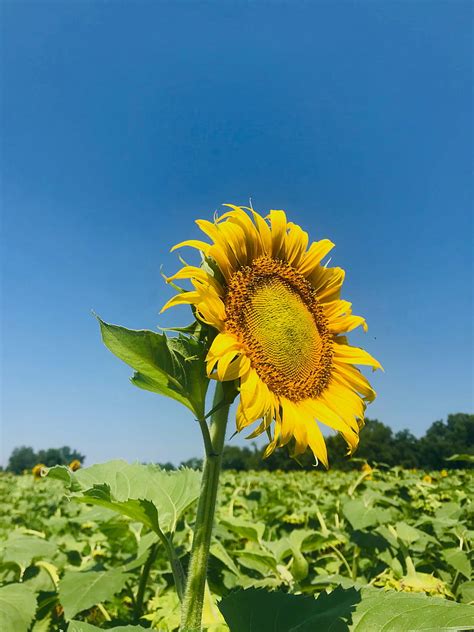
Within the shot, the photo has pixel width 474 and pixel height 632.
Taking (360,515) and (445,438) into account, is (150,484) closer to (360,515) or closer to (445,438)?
(360,515)

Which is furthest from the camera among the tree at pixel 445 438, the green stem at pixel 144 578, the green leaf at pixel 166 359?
the tree at pixel 445 438

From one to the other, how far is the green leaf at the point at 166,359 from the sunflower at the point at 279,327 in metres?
0.07

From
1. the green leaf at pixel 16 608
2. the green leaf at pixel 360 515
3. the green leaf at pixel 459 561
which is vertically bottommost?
the green leaf at pixel 16 608

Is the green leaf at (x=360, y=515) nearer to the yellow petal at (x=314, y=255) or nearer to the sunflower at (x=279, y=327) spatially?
the sunflower at (x=279, y=327)

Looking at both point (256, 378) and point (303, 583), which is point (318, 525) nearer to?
point (303, 583)

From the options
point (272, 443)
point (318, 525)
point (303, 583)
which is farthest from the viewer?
point (318, 525)

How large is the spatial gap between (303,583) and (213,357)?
148 cm

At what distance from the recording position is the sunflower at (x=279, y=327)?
158cm

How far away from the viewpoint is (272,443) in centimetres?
158

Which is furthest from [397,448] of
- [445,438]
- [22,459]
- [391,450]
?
[22,459]

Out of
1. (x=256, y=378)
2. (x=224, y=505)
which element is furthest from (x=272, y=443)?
(x=224, y=505)

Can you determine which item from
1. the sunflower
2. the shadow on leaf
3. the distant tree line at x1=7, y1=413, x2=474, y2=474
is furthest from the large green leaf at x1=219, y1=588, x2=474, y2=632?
the distant tree line at x1=7, y1=413, x2=474, y2=474

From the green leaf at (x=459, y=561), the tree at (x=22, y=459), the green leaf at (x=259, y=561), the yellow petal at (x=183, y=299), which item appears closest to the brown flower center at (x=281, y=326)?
the yellow petal at (x=183, y=299)

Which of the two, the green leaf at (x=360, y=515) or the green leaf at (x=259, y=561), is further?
the green leaf at (x=360, y=515)
